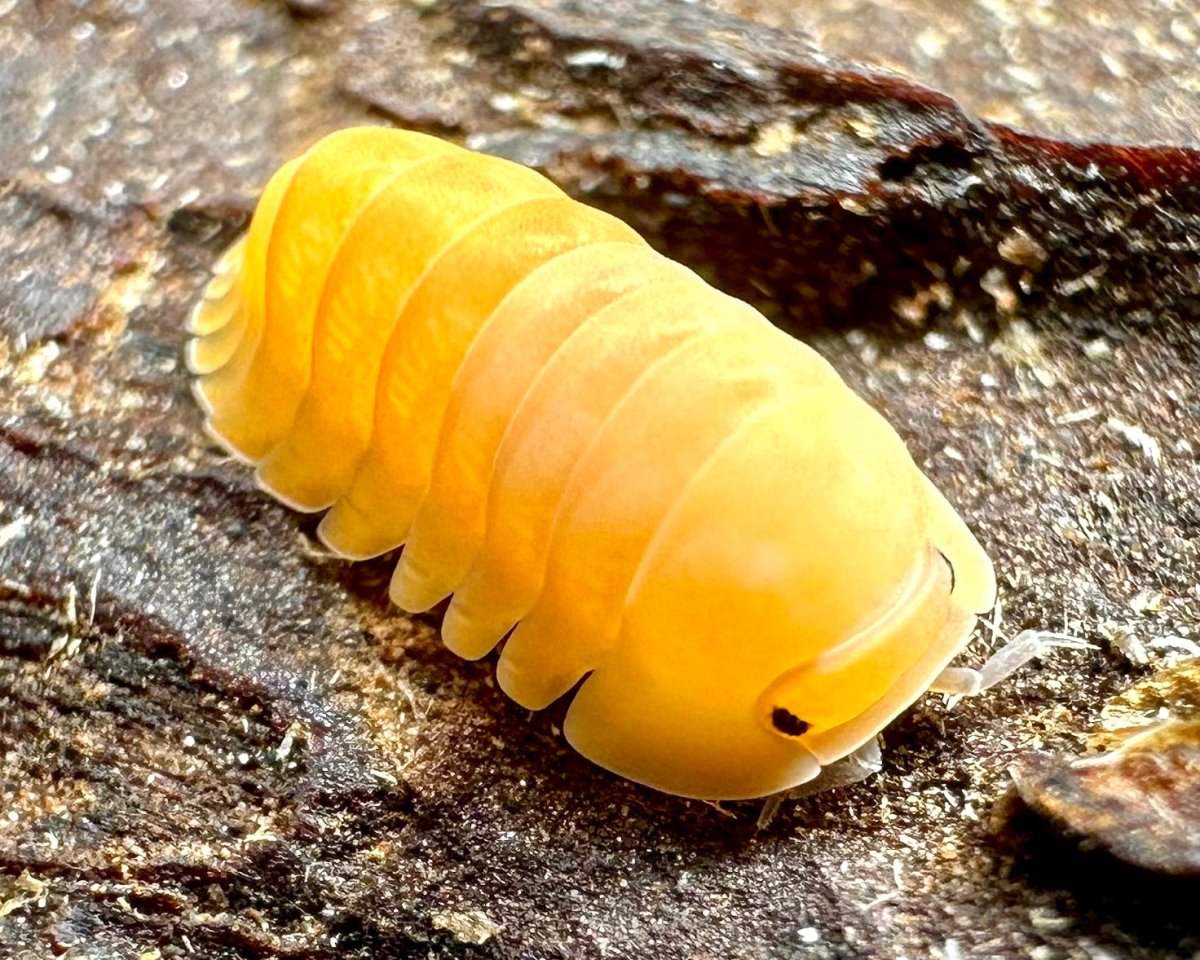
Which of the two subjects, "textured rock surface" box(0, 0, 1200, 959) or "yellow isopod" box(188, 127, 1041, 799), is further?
"textured rock surface" box(0, 0, 1200, 959)

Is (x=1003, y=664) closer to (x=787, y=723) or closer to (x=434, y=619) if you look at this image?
(x=787, y=723)

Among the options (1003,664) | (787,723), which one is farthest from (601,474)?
(1003,664)

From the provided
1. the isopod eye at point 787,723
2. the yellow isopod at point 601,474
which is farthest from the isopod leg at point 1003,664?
the isopod eye at point 787,723

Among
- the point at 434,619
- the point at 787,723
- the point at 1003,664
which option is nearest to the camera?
the point at 787,723

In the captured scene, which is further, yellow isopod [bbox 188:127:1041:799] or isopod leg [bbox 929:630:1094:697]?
isopod leg [bbox 929:630:1094:697]

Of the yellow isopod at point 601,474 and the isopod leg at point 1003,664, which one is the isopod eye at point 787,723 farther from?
the isopod leg at point 1003,664

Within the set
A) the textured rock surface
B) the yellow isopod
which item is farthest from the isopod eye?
the textured rock surface

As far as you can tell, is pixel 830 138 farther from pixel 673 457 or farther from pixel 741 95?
pixel 673 457

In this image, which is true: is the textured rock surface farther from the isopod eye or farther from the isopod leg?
the isopod eye

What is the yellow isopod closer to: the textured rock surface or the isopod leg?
the isopod leg
